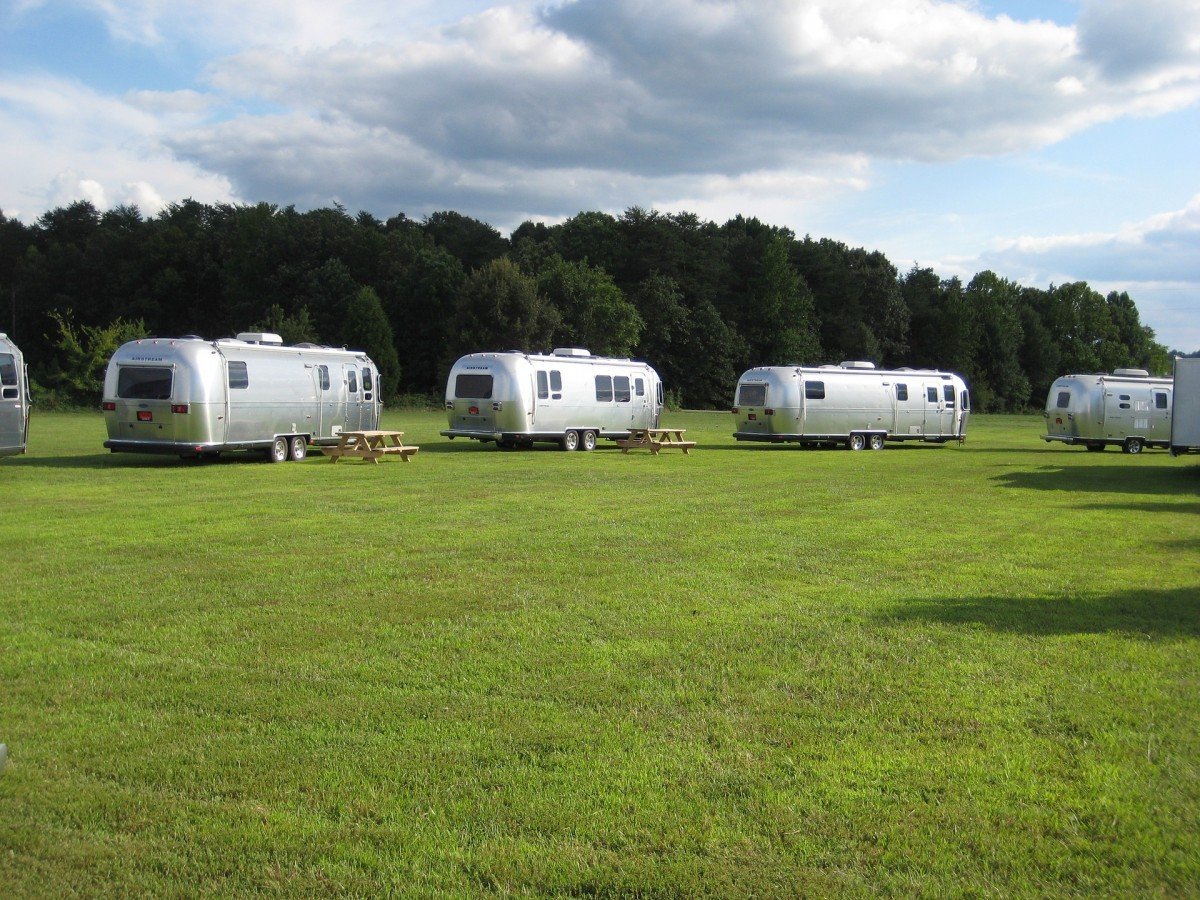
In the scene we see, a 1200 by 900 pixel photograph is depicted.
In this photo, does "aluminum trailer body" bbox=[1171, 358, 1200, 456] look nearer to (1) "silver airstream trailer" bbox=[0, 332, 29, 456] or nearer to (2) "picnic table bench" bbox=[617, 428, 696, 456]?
(2) "picnic table bench" bbox=[617, 428, 696, 456]

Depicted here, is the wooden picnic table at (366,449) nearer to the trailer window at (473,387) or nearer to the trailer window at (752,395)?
the trailer window at (473,387)

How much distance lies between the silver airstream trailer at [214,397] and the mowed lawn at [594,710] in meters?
9.23

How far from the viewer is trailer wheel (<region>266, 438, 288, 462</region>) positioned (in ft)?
79.9

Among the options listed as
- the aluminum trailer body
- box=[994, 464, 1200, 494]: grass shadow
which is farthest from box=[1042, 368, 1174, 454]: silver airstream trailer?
the aluminum trailer body

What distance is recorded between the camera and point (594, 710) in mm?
6125

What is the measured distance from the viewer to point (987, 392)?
10188cm

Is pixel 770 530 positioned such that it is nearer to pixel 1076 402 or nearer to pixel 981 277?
pixel 1076 402

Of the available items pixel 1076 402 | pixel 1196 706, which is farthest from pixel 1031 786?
pixel 1076 402

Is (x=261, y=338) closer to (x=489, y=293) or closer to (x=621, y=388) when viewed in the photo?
(x=621, y=388)

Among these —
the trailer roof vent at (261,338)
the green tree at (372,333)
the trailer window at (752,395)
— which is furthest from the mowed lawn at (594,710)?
the green tree at (372,333)

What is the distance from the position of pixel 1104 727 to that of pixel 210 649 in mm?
5450

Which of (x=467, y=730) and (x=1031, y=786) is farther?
(x=467, y=730)

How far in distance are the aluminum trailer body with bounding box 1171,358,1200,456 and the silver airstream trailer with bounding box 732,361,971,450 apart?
10.9 meters

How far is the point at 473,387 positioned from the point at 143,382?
918 centimetres
